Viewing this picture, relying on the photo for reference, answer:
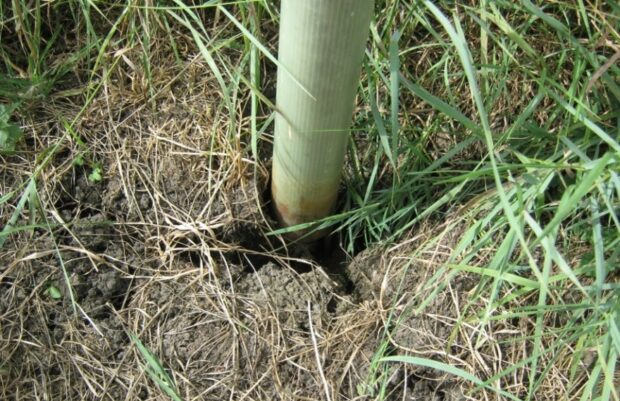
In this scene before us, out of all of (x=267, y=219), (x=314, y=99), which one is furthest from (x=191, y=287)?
(x=314, y=99)

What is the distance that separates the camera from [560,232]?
1.54m

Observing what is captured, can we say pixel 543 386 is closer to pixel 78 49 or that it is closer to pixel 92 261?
pixel 92 261

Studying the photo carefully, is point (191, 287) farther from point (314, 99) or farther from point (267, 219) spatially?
point (314, 99)

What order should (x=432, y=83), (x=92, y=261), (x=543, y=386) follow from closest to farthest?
1. (x=543, y=386)
2. (x=92, y=261)
3. (x=432, y=83)

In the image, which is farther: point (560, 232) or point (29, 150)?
point (29, 150)

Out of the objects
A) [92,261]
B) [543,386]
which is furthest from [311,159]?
[543,386]

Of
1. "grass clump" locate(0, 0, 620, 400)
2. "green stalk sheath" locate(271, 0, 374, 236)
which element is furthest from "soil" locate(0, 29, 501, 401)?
"green stalk sheath" locate(271, 0, 374, 236)

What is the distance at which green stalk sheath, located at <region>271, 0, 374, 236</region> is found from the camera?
1229 mm

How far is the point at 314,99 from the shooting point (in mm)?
1377

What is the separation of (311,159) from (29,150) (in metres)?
0.68

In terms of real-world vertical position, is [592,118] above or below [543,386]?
above

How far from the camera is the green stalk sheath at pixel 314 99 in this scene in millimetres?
1229

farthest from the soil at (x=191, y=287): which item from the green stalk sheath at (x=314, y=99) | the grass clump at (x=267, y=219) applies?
the green stalk sheath at (x=314, y=99)

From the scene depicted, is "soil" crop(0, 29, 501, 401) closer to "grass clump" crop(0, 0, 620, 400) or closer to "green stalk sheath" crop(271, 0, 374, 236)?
"grass clump" crop(0, 0, 620, 400)
